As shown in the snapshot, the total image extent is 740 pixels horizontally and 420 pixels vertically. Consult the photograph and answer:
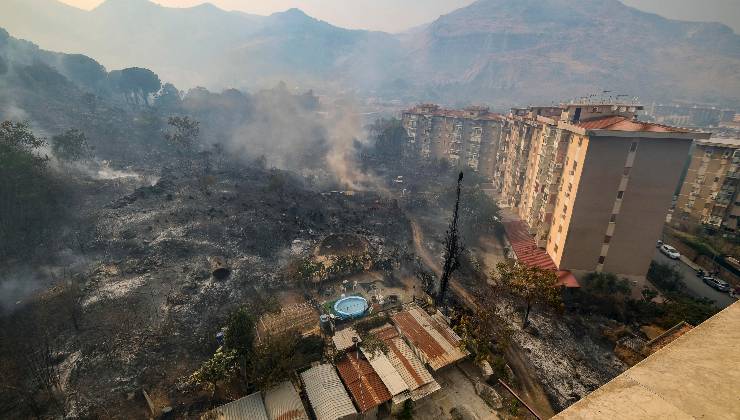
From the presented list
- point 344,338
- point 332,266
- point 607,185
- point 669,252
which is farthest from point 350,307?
point 669,252

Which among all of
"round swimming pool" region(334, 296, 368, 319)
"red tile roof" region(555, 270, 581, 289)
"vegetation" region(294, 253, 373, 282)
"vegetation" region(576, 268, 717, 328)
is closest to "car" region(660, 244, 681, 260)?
"vegetation" region(576, 268, 717, 328)

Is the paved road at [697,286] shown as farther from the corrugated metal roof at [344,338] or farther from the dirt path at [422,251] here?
the corrugated metal roof at [344,338]

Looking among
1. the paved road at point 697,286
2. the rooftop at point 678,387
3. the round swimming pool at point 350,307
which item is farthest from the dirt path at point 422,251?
the rooftop at point 678,387

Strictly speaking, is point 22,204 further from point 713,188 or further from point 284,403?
point 713,188

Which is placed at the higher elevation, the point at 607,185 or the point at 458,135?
the point at 607,185

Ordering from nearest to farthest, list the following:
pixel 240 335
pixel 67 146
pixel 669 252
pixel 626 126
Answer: pixel 240 335
pixel 626 126
pixel 669 252
pixel 67 146
